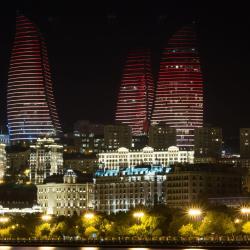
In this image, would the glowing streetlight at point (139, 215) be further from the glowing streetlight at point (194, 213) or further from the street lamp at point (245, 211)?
the street lamp at point (245, 211)

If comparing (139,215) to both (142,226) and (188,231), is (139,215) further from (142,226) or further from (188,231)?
(188,231)

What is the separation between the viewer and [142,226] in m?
173

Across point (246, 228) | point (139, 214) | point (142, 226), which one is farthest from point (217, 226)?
point (139, 214)

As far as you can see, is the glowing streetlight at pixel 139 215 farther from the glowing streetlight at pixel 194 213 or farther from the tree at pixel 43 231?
the tree at pixel 43 231

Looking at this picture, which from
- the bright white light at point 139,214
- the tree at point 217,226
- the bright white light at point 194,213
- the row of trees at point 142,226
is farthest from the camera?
the bright white light at point 139,214

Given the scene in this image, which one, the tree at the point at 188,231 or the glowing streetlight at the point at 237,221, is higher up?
the glowing streetlight at the point at 237,221

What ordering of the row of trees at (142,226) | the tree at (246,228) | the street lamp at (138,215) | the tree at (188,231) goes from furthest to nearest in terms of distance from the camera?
the street lamp at (138,215), the row of trees at (142,226), the tree at (188,231), the tree at (246,228)

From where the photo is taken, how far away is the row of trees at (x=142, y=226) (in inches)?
6471

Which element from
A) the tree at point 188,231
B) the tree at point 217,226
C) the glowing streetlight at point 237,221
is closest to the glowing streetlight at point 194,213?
the tree at point 188,231

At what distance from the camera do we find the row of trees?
539 feet

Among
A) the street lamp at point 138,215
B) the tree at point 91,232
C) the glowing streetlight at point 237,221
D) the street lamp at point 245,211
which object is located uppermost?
the street lamp at point 245,211

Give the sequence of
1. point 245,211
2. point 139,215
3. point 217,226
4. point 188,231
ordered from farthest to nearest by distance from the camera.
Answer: point 139,215 → point 245,211 → point 188,231 → point 217,226

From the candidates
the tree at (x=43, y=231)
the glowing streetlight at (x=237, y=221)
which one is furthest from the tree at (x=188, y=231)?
the tree at (x=43, y=231)

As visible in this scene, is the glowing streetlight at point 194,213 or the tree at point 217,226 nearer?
the tree at point 217,226
